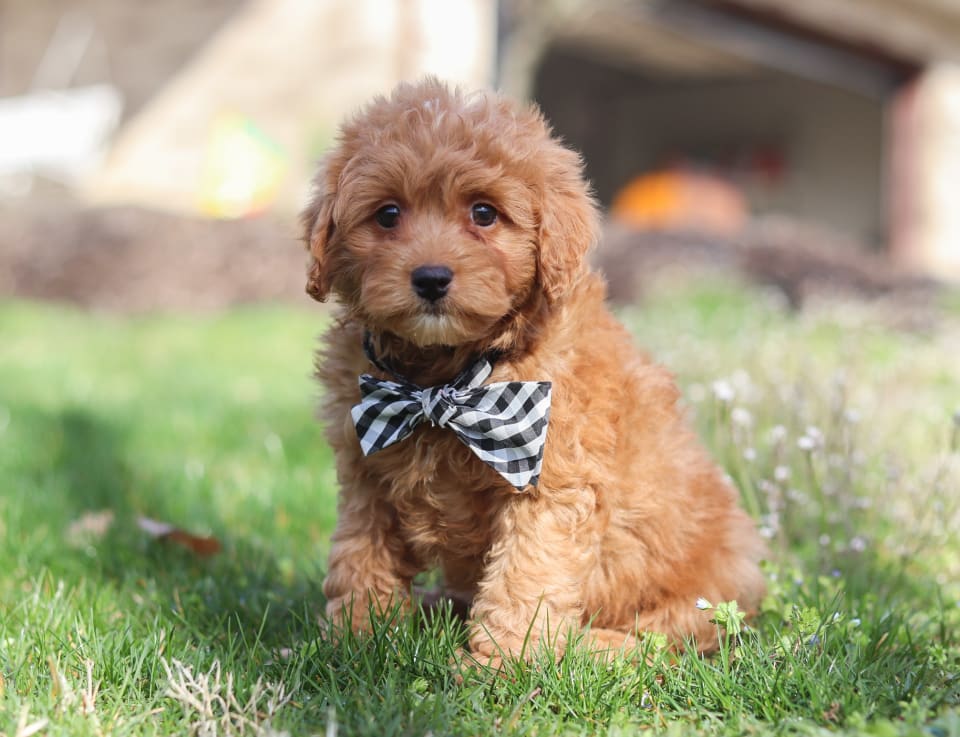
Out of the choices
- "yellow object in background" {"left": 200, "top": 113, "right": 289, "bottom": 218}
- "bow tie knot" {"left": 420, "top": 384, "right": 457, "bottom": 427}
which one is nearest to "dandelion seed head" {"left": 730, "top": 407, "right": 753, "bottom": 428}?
"bow tie knot" {"left": 420, "top": 384, "right": 457, "bottom": 427}

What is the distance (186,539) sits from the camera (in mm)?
3750

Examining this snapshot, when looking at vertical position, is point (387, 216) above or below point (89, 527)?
above

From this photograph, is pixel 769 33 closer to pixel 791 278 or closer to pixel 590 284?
pixel 791 278

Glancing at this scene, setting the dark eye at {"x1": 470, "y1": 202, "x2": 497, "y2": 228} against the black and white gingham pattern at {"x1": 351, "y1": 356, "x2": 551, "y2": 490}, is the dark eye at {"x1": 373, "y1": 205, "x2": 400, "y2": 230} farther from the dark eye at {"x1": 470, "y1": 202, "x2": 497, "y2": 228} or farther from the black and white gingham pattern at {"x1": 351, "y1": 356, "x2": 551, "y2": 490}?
the black and white gingham pattern at {"x1": 351, "y1": 356, "x2": 551, "y2": 490}

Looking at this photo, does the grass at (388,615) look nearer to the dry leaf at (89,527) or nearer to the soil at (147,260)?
the dry leaf at (89,527)

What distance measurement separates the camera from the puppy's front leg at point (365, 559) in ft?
9.27

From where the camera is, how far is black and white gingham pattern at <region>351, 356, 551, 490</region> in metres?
2.57

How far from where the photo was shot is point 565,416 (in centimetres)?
268

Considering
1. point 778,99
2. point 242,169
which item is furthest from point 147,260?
point 778,99

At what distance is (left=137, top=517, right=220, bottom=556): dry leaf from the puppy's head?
55.0 inches

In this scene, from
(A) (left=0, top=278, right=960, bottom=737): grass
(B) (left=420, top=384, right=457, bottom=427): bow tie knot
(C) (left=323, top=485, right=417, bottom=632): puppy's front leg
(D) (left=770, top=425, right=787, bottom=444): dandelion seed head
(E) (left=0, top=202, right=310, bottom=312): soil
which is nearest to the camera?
(A) (left=0, top=278, right=960, bottom=737): grass

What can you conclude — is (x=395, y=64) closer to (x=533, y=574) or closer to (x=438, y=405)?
(x=438, y=405)

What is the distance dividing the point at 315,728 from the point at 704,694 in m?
0.96

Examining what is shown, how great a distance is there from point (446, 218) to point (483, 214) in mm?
104
